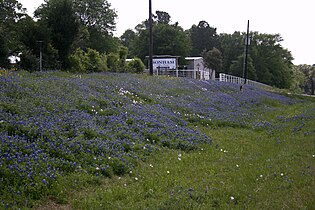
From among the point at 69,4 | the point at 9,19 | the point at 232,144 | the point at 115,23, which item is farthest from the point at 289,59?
the point at 232,144

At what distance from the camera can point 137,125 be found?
8.45 metres

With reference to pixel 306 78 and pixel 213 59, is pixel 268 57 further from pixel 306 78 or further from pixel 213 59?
pixel 306 78

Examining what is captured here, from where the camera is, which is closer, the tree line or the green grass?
the green grass

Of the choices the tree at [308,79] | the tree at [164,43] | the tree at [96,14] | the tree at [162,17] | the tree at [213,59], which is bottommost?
the tree at [308,79]

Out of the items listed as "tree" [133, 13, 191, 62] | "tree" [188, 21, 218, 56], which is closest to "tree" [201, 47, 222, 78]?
"tree" [133, 13, 191, 62]

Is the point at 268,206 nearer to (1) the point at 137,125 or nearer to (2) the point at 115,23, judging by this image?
(1) the point at 137,125

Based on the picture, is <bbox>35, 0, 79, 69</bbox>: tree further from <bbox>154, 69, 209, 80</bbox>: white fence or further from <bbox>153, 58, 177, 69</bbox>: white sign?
<bbox>153, 58, 177, 69</bbox>: white sign

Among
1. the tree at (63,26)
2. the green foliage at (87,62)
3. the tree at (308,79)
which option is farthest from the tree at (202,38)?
the tree at (63,26)

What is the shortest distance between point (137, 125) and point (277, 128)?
5.79m

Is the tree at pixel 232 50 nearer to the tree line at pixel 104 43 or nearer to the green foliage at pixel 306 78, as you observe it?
the tree line at pixel 104 43

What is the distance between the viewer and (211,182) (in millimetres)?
5750

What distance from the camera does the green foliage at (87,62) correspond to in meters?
19.9

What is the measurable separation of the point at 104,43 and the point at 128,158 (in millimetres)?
47487

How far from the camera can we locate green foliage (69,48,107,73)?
19.9 metres
